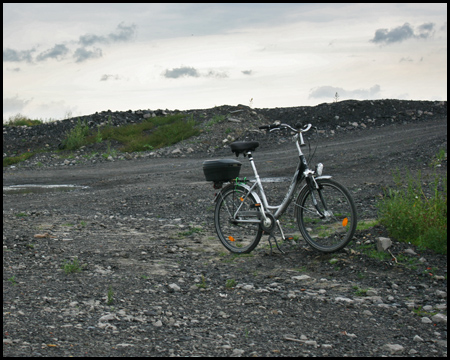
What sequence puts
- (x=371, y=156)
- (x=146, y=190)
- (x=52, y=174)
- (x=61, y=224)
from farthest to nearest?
1. (x=52, y=174)
2. (x=371, y=156)
3. (x=146, y=190)
4. (x=61, y=224)

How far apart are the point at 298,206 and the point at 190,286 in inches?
70.7

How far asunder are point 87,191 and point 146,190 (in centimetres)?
171

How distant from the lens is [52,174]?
54.1 ft

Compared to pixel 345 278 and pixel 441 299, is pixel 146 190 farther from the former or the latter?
pixel 441 299

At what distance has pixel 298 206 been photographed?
648 centimetres

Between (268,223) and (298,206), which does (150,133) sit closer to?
(268,223)

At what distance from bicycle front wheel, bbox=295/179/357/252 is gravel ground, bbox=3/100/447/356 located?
0.19 m

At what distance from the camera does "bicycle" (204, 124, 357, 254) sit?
624cm

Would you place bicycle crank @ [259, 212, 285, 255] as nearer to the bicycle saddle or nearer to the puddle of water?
the bicycle saddle

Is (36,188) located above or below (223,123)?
below

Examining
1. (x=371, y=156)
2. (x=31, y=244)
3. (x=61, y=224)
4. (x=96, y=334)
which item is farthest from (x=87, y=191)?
(x=96, y=334)

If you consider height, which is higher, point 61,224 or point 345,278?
point 61,224

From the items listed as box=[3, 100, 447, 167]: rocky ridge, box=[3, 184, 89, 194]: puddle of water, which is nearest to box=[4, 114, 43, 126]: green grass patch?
box=[3, 100, 447, 167]: rocky ridge

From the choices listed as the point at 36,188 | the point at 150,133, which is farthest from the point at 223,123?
the point at 36,188
